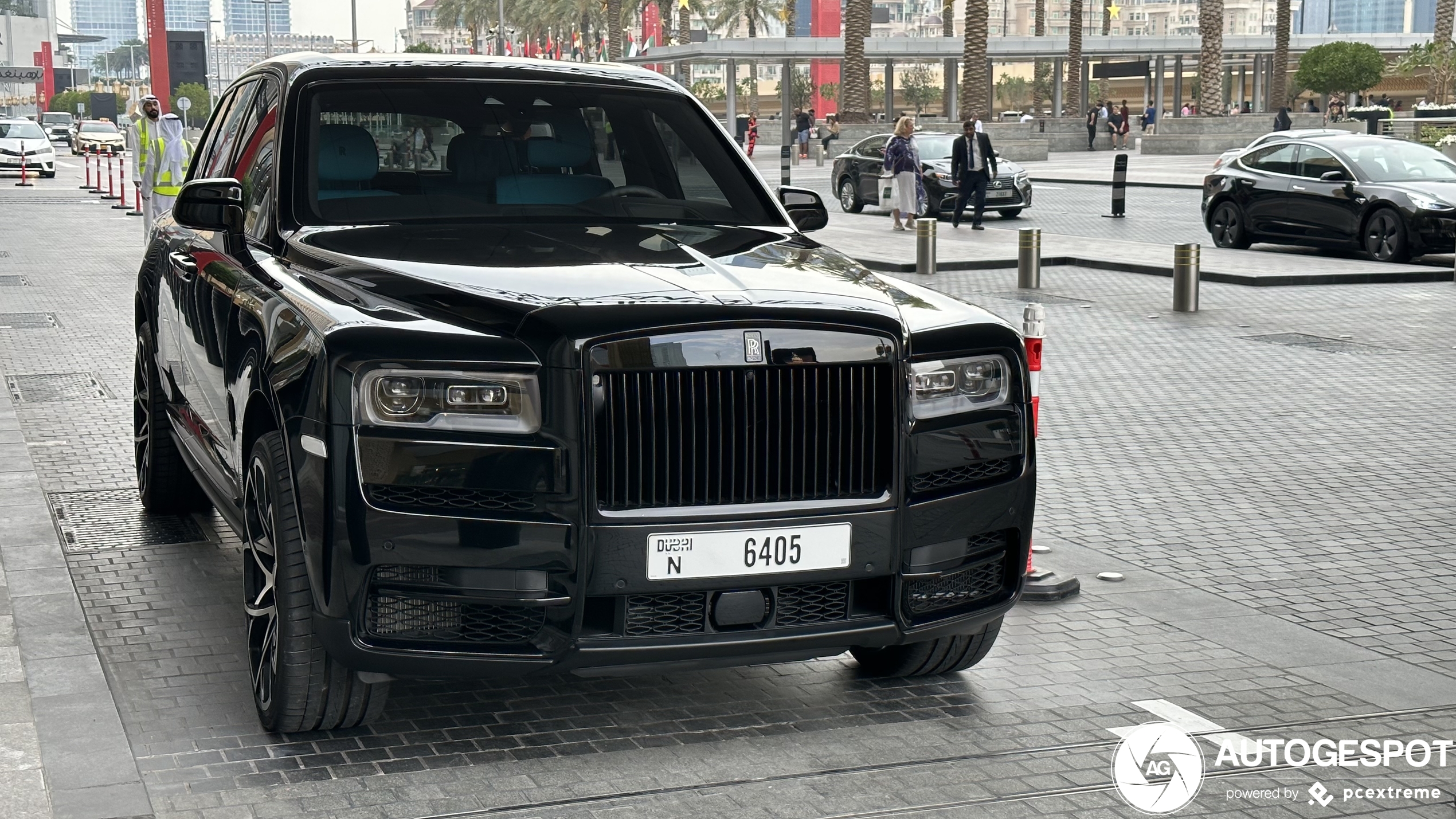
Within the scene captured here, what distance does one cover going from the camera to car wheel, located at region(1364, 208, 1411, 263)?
66.5 ft

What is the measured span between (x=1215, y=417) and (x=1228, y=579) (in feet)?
13.1

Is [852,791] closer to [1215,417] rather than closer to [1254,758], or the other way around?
[1254,758]

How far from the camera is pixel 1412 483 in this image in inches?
334

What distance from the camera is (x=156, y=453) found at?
7.29 metres

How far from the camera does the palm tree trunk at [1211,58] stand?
47.8 m

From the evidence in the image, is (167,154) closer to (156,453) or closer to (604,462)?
(156,453)

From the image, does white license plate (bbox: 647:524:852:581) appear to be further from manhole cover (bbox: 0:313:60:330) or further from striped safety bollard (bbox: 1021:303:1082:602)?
manhole cover (bbox: 0:313:60:330)

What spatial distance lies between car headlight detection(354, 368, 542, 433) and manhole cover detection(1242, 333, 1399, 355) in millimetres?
10585

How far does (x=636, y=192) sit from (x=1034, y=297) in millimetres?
11995

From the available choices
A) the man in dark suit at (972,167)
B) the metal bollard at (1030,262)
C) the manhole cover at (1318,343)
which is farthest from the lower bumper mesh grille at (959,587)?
the man in dark suit at (972,167)

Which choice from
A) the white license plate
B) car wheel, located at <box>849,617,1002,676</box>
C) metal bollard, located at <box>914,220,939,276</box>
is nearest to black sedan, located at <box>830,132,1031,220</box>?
metal bollard, located at <box>914,220,939,276</box>

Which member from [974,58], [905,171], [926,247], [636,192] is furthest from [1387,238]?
[974,58]

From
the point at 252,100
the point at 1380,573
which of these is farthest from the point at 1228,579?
the point at 252,100

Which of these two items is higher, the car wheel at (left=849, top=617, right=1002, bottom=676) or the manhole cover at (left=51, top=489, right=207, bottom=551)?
the car wheel at (left=849, top=617, right=1002, bottom=676)
